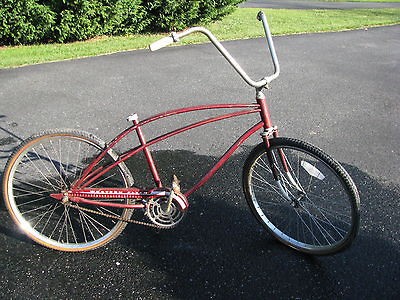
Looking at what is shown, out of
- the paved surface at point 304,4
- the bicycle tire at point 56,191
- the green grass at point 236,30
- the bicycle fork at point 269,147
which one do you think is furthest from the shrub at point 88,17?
the paved surface at point 304,4

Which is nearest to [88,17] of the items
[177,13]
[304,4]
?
[177,13]

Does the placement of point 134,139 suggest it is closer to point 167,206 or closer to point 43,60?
point 167,206

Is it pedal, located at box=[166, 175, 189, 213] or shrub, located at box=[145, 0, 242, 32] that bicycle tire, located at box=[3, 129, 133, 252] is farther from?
shrub, located at box=[145, 0, 242, 32]

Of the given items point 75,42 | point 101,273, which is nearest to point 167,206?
point 101,273

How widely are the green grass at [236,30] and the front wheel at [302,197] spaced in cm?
603

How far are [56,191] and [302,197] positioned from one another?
1.89 meters

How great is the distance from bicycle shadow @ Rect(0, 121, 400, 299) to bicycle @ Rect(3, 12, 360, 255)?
0.12m

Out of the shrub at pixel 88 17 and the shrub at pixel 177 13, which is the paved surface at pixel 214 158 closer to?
the shrub at pixel 88 17

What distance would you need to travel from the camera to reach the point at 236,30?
11.0 m

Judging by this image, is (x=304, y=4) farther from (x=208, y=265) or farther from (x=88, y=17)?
(x=208, y=265)

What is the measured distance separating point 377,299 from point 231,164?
193cm

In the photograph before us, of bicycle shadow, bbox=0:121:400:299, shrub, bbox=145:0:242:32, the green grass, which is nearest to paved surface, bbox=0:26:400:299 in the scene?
bicycle shadow, bbox=0:121:400:299

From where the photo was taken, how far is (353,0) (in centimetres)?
2094

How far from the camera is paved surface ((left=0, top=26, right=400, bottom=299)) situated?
8.77 ft
